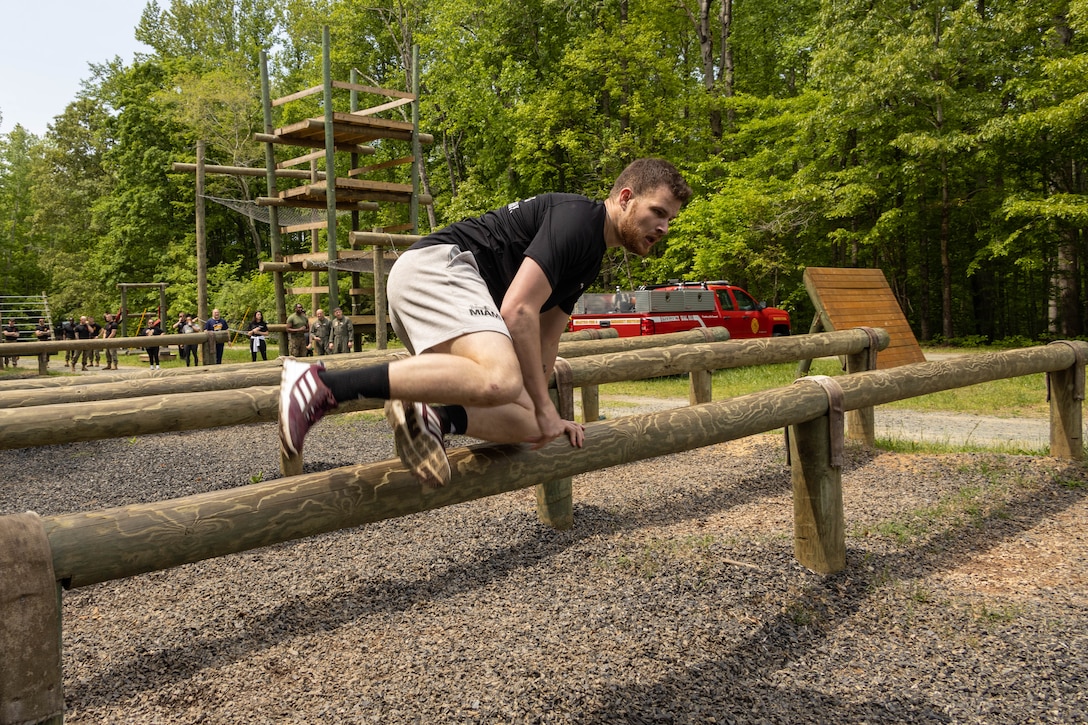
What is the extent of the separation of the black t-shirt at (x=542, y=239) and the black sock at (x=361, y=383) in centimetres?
64

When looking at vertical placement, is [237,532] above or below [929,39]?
below

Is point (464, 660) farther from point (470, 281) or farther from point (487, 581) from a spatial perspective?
point (470, 281)

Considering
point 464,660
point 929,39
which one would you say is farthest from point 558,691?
point 929,39

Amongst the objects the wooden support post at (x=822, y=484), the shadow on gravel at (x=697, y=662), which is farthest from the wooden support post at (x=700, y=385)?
the wooden support post at (x=822, y=484)

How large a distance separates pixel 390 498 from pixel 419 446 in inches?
6.9

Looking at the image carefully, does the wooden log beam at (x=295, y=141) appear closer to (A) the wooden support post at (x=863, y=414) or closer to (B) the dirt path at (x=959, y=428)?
(B) the dirt path at (x=959, y=428)

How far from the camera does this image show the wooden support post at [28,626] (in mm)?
1670

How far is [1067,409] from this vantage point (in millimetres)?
6320

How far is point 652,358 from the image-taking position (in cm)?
580

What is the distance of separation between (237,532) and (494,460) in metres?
0.87

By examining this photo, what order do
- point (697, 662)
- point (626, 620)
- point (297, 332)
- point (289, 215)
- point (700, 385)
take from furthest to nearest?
Result: point (289, 215) < point (297, 332) < point (700, 385) < point (626, 620) < point (697, 662)

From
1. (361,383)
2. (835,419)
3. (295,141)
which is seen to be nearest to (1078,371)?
(835,419)

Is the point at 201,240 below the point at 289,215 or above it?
below

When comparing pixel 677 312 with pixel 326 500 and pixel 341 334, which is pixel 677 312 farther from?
pixel 326 500
